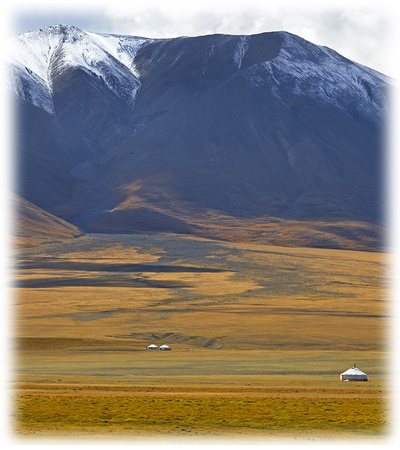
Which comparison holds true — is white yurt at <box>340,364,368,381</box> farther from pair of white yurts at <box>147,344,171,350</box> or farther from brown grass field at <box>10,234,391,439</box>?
pair of white yurts at <box>147,344,171,350</box>

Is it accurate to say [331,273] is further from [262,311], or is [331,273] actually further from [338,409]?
[338,409]

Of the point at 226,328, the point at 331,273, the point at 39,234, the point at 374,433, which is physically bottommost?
the point at 374,433

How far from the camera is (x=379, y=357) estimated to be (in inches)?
2872

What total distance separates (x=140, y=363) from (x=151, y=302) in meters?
49.4

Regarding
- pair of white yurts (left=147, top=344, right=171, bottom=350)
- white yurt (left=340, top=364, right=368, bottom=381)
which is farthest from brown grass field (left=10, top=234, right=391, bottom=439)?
white yurt (left=340, top=364, right=368, bottom=381)

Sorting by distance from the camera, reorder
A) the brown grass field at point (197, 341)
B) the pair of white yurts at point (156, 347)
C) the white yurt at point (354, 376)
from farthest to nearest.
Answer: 1. the pair of white yurts at point (156, 347)
2. the white yurt at point (354, 376)
3. the brown grass field at point (197, 341)

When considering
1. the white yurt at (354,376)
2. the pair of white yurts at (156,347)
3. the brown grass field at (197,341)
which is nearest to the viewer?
the brown grass field at (197,341)

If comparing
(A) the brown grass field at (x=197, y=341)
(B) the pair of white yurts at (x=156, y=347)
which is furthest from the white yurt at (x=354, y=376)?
(B) the pair of white yurts at (x=156, y=347)

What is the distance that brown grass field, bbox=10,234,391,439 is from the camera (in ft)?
109

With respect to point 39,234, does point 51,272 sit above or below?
below

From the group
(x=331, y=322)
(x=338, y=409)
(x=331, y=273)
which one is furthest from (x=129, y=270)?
Result: (x=338, y=409)

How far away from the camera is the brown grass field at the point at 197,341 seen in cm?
3338

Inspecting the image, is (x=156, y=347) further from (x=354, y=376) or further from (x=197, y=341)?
(x=354, y=376)

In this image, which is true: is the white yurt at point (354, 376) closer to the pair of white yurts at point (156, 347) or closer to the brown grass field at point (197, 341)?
the brown grass field at point (197, 341)
